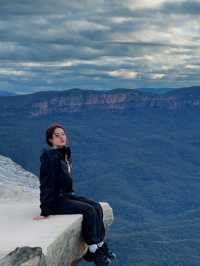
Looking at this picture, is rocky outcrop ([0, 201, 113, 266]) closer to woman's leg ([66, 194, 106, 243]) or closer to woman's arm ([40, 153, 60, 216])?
woman's leg ([66, 194, 106, 243])

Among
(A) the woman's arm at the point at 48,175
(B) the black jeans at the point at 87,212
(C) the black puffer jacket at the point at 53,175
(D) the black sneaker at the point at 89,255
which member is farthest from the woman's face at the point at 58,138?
(D) the black sneaker at the point at 89,255

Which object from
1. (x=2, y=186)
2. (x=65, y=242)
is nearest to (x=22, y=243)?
(x=65, y=242)

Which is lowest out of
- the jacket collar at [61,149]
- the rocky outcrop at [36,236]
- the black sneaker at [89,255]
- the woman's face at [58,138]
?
the black sneaker at [89,255]

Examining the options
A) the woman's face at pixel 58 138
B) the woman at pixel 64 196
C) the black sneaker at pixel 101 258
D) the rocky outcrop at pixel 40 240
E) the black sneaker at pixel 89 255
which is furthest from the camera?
the woman's face at pixel 58 138

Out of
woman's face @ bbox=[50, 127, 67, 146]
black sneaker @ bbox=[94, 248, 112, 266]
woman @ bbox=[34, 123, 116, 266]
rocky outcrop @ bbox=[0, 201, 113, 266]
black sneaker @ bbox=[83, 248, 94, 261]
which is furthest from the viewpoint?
woman's face @ bbox=[50, 127, 67, 146]

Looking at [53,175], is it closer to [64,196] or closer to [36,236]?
[64,196]

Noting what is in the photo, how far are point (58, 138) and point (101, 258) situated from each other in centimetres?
260

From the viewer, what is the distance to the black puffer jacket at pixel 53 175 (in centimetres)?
1121

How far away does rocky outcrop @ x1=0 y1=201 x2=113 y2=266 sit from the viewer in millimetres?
8727

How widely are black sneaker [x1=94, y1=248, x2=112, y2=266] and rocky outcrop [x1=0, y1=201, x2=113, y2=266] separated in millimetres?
502

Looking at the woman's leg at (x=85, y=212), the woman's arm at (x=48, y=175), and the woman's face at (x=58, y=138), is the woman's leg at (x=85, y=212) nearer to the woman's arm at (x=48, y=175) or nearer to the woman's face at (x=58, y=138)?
the woman's arm at (x=48, y=175)

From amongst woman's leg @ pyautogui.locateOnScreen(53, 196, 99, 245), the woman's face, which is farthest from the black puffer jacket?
woman's leg @ pyautogui.locateOnScreen(53, 196, 99, 245)

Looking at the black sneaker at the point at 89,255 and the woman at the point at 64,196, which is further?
the black sneaker at the point at 89,255

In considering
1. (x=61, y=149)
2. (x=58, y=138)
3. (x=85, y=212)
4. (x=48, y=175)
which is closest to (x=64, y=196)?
(x=85, y=212)
